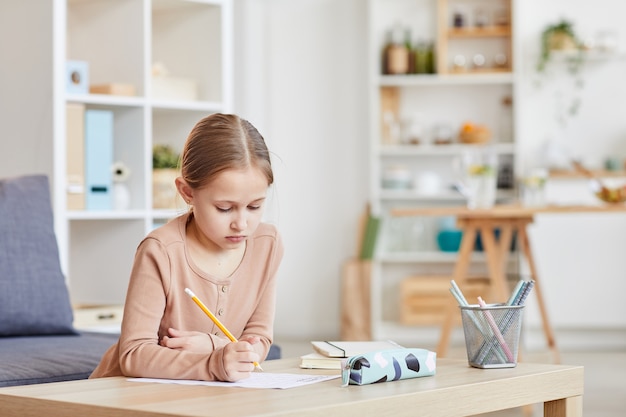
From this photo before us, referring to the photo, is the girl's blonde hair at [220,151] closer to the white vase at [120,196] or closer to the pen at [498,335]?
the pen at [498,335]

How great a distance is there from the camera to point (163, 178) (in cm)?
379

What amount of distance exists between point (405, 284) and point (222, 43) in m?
2.42

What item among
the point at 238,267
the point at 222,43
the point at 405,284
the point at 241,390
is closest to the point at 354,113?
the point at 405,284

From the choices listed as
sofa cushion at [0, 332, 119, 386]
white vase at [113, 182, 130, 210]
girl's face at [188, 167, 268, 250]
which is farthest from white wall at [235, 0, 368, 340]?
girl's face at [188, 167, 268, 250]

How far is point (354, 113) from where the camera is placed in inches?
251

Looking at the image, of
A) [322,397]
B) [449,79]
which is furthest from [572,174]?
[322,397]

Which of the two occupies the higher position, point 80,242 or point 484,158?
point 484,158

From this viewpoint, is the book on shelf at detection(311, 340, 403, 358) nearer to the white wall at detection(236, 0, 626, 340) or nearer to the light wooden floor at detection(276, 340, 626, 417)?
the light wooden floor at detection(276, 340, 626, 417)

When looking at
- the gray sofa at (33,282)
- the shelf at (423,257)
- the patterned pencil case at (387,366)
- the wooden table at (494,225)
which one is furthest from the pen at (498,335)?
the shelf at (423,257)

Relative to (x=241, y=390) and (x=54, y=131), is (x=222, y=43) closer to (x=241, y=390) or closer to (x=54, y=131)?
(x=54, y=131)

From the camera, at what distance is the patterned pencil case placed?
1540 millimetres

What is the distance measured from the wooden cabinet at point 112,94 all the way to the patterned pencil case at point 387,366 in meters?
1.89

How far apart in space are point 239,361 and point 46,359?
3.02 feet

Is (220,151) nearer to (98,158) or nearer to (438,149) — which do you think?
(98,158)
